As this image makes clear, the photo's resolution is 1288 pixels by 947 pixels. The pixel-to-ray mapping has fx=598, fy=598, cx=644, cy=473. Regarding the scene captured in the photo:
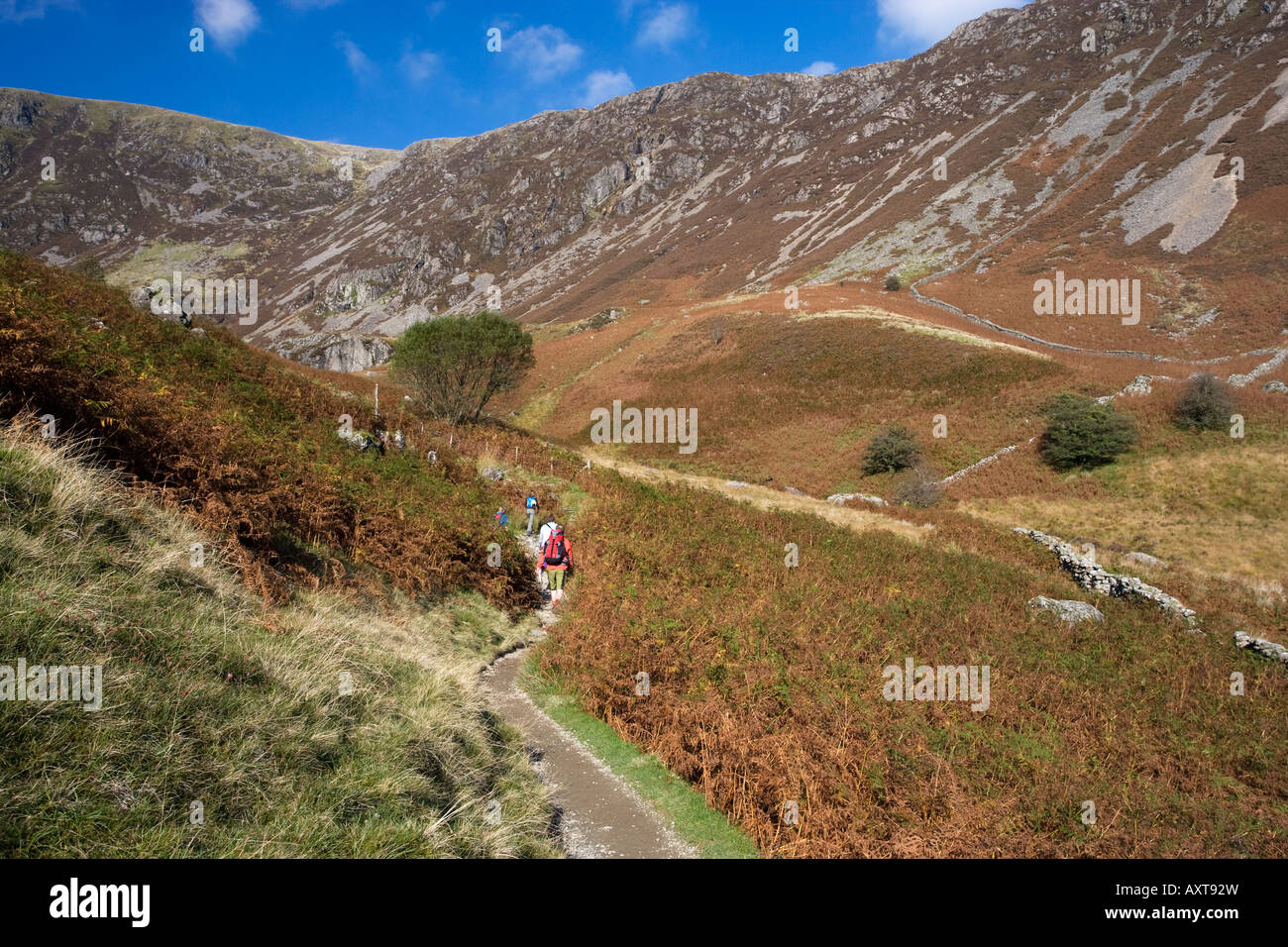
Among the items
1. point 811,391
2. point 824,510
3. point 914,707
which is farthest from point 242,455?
point 811,391

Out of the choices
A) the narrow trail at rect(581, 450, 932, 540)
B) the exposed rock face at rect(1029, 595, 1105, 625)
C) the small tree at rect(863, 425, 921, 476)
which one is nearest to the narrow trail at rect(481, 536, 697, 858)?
the exposed rock face at rect(1029, 595, 1105, 625)

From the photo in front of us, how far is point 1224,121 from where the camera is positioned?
238 ft

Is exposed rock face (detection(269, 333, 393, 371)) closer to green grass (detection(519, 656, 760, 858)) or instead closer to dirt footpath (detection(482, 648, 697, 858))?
green grass (detection(519, 656, 760, 858))

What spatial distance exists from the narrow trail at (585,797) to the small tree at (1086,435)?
95.2 feet

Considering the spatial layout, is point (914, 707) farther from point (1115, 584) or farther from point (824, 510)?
point (824, 510)

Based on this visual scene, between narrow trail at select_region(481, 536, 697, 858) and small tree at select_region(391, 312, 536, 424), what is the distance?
22.3m

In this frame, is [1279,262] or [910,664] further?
[1279,262]

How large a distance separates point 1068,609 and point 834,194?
115172 mm

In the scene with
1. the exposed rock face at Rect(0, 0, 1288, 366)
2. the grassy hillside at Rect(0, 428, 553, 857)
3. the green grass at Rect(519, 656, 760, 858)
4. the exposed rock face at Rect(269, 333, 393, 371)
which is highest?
the exposed rock face at Rect(0, 0, 1288, 366)

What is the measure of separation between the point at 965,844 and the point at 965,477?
27469 mm

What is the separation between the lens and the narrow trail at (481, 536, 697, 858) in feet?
18.0
